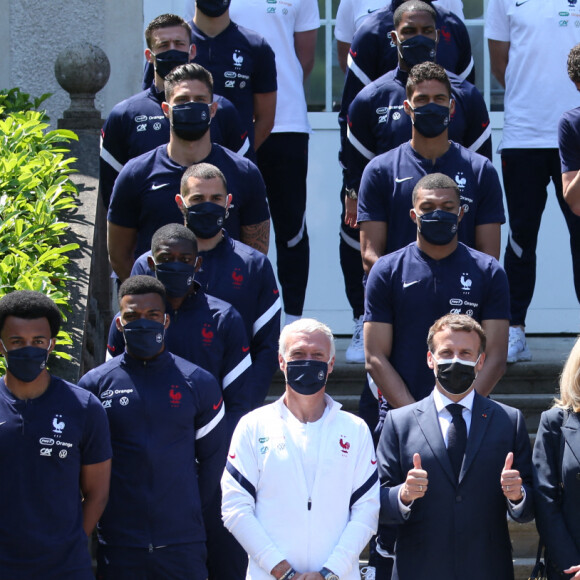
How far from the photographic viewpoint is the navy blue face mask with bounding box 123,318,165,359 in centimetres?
523

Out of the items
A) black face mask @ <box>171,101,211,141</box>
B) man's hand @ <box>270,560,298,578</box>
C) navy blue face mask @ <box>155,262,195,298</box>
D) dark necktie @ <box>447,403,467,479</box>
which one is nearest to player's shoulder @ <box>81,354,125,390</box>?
navy blue face mask @ <box>155,262,195,298</box>

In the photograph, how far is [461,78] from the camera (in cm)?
735

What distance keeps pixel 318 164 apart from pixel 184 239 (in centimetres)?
365

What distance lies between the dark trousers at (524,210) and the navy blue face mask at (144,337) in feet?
9.61

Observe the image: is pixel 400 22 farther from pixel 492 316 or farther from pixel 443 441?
pixel 443 441

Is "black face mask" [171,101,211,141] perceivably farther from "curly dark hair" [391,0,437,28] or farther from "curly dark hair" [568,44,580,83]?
"curly dark hair" [568,44,580,83]

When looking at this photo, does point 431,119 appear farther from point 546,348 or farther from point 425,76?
point 546,348

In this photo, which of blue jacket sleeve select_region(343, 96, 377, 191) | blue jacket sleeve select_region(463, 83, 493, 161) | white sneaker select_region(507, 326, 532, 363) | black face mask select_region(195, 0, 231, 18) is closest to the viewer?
blue jacket sleeve select_region(463, 83, 493, 161)

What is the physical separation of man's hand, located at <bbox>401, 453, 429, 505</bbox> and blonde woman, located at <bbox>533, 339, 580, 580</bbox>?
446 millimetres

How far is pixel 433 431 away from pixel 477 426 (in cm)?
17

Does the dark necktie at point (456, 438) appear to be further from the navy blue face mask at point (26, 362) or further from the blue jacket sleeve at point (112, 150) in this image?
the blue jacket sleeve at point (112, 150)

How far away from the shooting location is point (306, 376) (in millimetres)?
4973

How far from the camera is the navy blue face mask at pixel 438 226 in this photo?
5820 millimetres

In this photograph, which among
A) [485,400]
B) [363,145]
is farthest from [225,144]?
[485,400]
